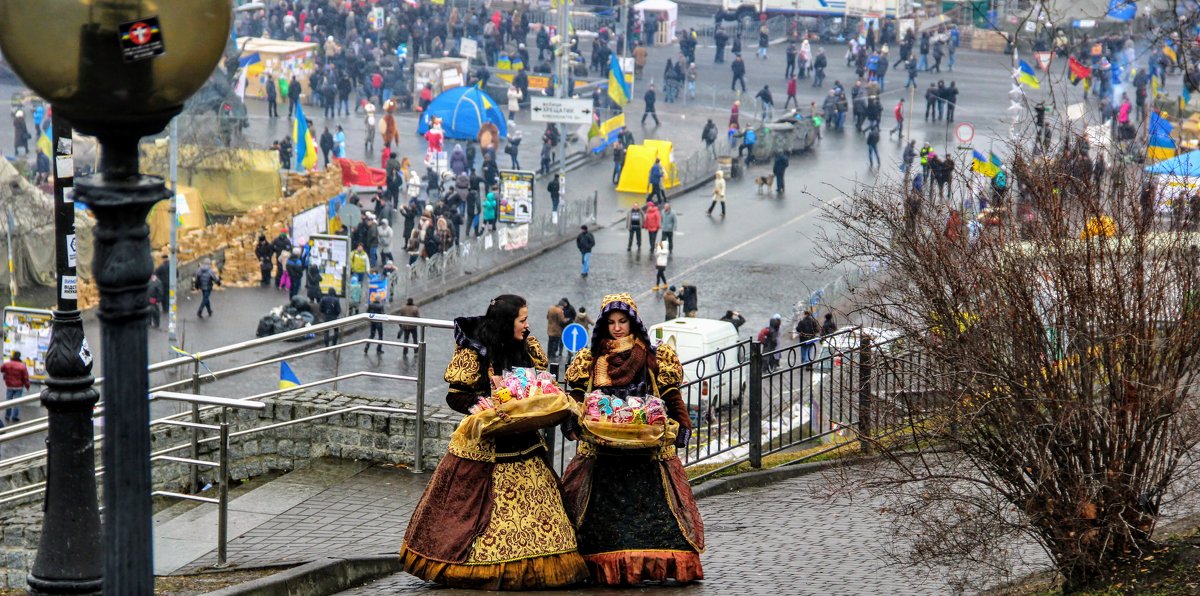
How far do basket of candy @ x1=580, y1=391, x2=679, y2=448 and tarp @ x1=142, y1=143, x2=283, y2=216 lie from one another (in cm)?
3109

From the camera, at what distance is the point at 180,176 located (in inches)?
1558

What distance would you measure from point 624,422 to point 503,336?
0.83 meters

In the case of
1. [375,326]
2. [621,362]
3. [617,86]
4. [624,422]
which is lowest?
[375,326]

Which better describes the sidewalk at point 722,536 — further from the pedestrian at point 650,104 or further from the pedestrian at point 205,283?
the pedestrian at point 650,104

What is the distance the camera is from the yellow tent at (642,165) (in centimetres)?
4378

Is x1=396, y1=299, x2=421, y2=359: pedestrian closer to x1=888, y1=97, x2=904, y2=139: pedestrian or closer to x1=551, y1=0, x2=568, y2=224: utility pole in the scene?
x1=551, y1=0, x2=568, y2=224: utility pole

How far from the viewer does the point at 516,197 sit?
37.8 metres

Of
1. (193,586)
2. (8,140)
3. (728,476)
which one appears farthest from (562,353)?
(8,140)

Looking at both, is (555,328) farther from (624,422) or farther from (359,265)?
(624,422)

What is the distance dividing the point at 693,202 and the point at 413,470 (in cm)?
3142

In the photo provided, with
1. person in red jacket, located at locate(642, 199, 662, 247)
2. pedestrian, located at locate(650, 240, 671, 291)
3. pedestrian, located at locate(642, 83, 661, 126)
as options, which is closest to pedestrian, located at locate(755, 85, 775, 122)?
pedestrian, located at locate(642, 83, 661, 126)

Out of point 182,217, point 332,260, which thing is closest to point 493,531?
point 332,260

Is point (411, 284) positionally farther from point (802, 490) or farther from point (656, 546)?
point (656, 546)

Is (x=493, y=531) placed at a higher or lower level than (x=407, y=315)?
higher
